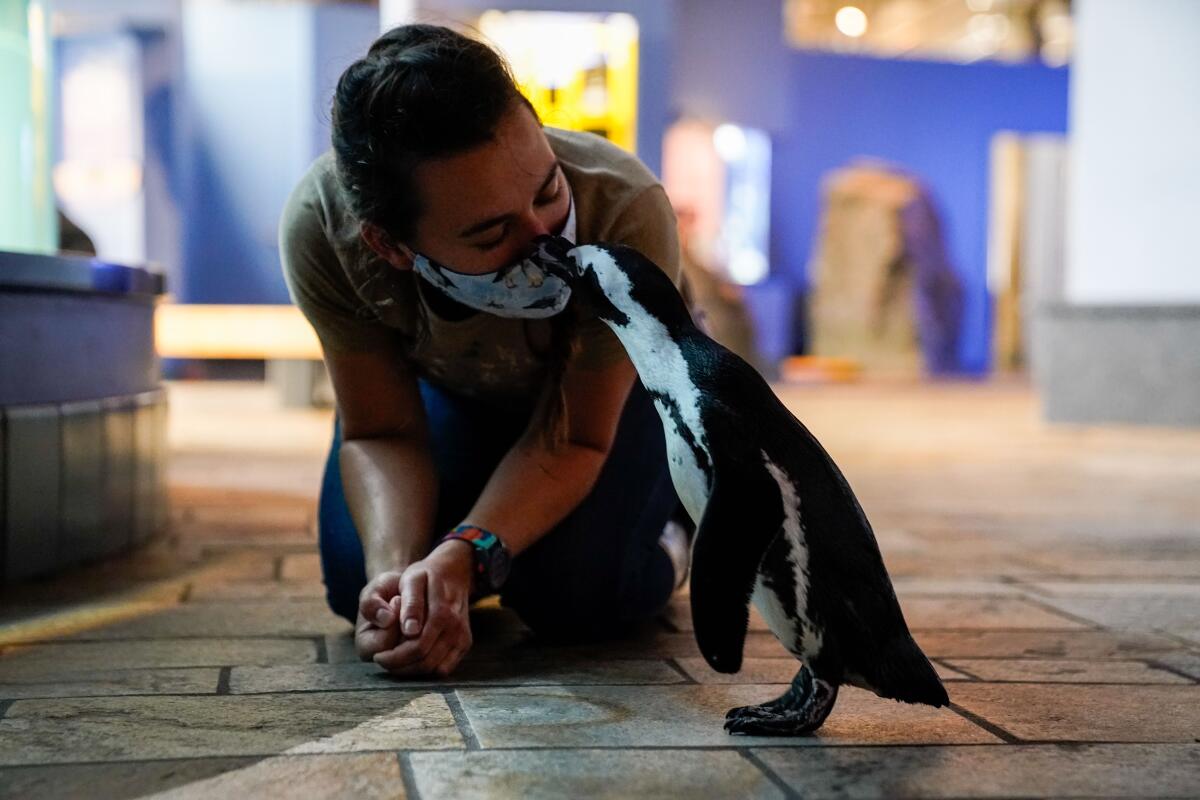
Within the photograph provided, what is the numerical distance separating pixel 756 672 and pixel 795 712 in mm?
404

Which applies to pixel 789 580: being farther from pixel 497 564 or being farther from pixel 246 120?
pixel 246 120

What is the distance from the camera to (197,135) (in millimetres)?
11352

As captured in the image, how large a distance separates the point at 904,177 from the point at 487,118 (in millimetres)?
13284

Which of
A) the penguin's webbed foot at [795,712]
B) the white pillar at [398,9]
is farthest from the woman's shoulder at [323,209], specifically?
the white pillar at [398,9]

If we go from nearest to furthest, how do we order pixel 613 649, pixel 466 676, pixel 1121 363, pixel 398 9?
1. pixel 466 676
2. pixel 613 649
3. pixel 1121 363
4. pixel 398 9

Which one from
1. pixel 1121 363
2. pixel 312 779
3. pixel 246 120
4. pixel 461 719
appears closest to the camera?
pixel 312 779

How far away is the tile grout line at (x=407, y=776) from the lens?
4.27 ft

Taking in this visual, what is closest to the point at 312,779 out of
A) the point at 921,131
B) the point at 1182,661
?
the point at 1182,661

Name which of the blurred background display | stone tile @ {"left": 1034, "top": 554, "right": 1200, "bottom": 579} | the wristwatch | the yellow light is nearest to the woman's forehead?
the wristwatch

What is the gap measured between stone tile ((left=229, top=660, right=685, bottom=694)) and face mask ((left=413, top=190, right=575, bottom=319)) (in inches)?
19.7

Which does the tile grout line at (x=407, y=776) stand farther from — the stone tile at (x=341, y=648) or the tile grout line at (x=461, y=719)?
the stone tile at (x=341, y=648)

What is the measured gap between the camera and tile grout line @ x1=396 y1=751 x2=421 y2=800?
1.30m

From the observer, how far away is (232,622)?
220 cm

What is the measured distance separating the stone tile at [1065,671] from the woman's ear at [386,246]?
99 cm
